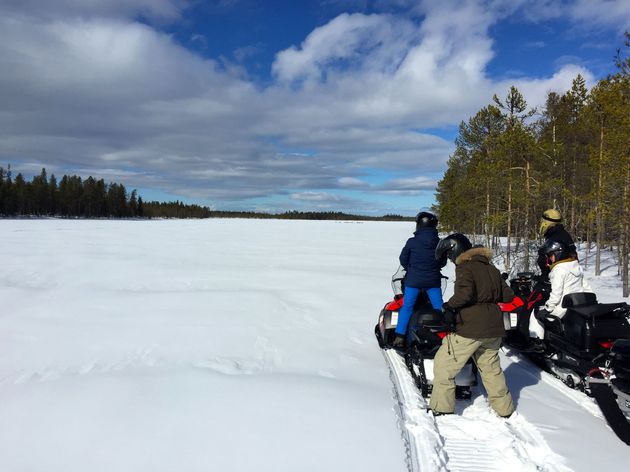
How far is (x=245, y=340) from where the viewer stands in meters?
6.05

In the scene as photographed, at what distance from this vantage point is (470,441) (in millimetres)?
3248

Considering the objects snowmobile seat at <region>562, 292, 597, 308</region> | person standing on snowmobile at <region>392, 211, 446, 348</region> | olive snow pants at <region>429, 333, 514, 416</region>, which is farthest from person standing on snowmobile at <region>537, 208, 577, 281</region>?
olive snow pants at <region>429, 333, 514, 416</region>

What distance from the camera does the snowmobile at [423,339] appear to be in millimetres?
3795

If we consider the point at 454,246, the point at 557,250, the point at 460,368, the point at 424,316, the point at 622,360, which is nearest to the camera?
the point at 622,360

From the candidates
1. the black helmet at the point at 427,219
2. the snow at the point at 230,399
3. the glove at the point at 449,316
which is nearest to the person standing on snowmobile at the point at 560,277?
the snow at the point at 230,399

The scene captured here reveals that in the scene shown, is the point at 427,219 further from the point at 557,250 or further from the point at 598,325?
the point at 598,325

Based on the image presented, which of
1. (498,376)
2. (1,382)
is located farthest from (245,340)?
(498,376)

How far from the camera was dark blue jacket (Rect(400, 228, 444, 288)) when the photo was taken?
4895mm

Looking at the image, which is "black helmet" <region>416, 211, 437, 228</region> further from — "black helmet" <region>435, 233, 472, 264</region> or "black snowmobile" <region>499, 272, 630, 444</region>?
"black snowmobile" <region>499, 272, 630, 444</region>

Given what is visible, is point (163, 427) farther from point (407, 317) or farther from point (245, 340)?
point (407, 317)

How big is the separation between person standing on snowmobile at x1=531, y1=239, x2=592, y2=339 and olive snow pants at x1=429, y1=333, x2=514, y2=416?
1.39 meters

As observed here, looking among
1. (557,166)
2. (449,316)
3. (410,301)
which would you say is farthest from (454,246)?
(557,166)

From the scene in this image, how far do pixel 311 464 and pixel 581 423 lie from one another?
246 centimetres

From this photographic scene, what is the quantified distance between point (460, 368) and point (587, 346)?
145cm
